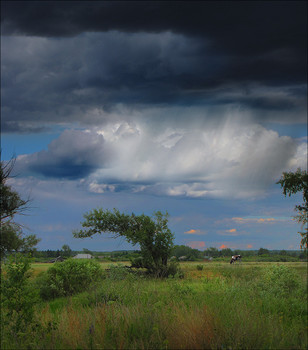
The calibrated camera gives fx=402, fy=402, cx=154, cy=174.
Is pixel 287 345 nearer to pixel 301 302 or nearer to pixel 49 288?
pixel 301 302

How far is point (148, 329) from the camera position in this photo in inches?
325

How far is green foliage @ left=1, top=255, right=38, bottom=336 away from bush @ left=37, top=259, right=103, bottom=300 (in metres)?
11.3

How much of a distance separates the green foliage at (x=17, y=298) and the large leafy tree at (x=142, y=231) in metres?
15.5

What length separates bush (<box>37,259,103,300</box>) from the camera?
21531 millimetres

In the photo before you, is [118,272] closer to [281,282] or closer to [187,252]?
[187,252]

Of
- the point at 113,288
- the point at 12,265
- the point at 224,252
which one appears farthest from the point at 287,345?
the point at 224,252

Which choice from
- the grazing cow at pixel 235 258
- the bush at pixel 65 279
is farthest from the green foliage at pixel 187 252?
the bush at pixel 65 279

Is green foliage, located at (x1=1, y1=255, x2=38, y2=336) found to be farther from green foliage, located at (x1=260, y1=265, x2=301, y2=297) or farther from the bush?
the bush

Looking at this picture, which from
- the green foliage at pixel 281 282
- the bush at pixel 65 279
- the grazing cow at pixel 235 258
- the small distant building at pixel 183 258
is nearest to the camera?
the green foliage at pixel 281 282

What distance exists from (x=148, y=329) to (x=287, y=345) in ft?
9.26

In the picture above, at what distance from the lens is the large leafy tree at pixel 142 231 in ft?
85.0

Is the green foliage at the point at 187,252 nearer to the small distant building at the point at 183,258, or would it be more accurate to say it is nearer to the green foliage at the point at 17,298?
the small distant building at the point at 183,258

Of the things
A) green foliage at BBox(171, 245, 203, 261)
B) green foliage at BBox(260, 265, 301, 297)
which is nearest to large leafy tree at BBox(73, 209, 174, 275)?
green foliage at BBox(171, 245, 203, 261)

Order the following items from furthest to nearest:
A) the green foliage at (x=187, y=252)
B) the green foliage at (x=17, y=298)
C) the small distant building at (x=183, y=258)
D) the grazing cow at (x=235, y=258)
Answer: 1. the small distant building at (x=183, y=258)
2. the green foliage at (x=187, y=252)
3. the grazing cow at (x=235, y=258)
4. the green foliage at (x=17, y=298)
